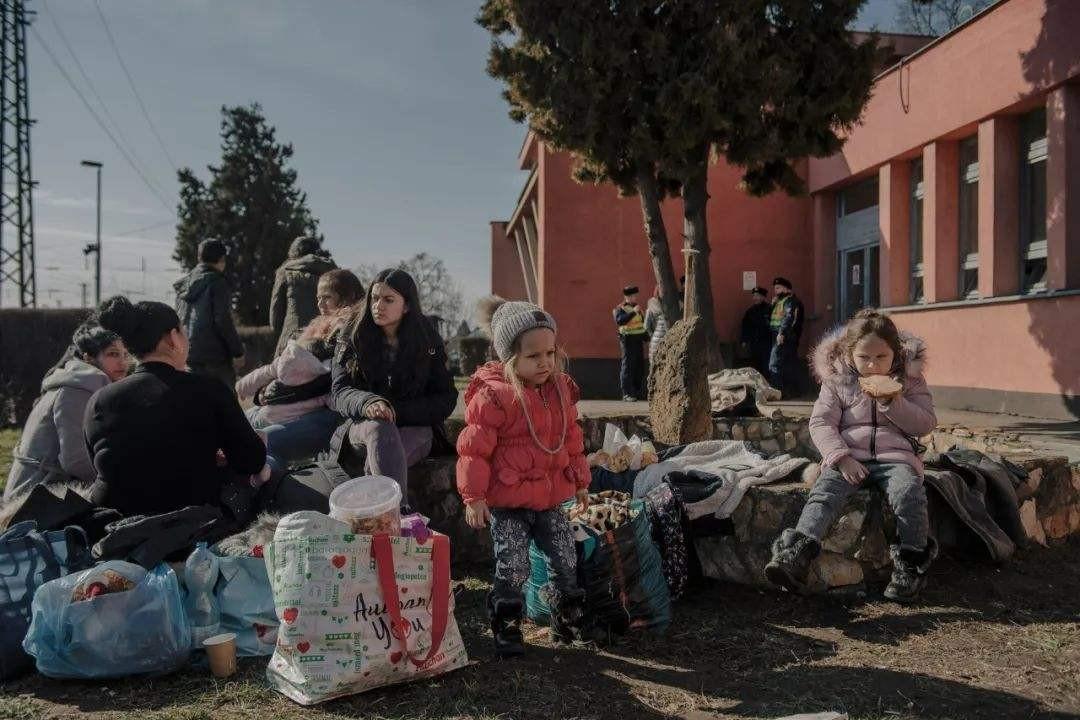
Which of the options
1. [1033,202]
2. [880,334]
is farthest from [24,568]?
[1033,202]

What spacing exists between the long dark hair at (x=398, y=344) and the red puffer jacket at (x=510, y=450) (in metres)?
0.94

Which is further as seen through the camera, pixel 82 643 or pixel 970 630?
pixel 970 630

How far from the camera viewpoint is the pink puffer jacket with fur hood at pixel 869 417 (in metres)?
4.17

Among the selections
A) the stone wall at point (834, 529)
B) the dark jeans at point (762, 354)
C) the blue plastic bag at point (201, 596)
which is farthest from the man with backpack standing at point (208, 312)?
the dark jeans at point (762, 354)

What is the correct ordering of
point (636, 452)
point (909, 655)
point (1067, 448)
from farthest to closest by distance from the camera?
1. point (1067, 448)
2. point (636, 452)
3. point (909, 655)

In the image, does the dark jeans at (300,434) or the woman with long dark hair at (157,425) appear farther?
the dark jeans at (300,434)

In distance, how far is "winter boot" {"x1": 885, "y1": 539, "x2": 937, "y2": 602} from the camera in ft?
12.7

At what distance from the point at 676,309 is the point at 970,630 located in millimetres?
7726

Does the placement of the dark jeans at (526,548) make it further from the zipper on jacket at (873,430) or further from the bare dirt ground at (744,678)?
the zipper on jacket at (873,430)

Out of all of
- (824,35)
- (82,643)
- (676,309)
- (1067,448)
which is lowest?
(82,643)

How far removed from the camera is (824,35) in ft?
33.1

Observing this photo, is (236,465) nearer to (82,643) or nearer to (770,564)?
(82,643)

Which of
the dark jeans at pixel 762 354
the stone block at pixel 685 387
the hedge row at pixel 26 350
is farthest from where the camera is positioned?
the dark jeans at pixel 762 354

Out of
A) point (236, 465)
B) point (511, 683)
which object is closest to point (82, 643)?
point (236, 465)
